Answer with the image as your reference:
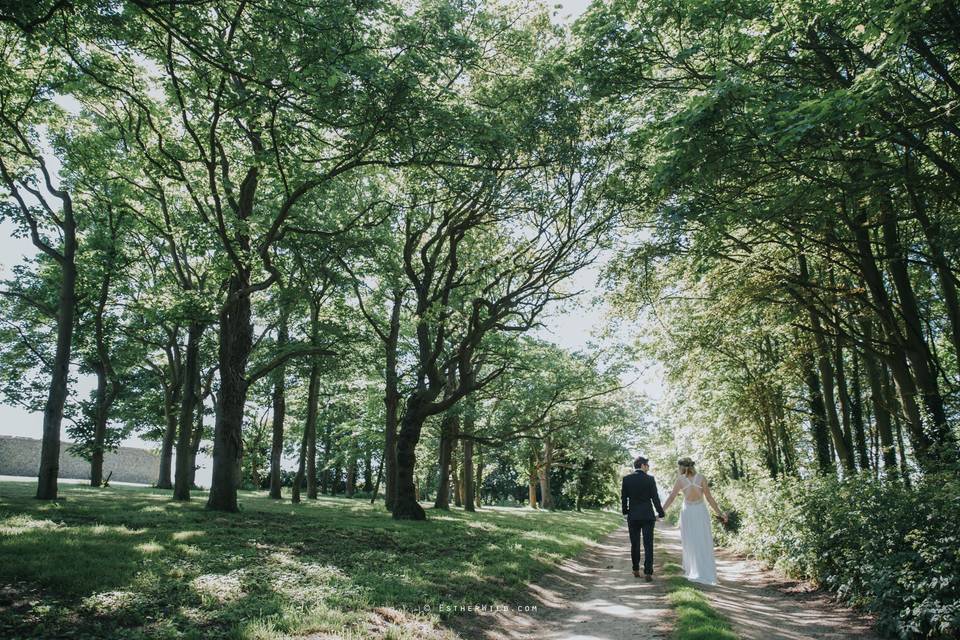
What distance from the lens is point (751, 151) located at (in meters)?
7.28

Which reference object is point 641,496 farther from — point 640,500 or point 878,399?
point 878,399

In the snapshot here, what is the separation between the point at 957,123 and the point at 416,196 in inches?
440

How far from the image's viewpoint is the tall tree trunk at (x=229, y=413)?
49.0ft

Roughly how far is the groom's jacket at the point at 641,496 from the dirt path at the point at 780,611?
60.7 inches

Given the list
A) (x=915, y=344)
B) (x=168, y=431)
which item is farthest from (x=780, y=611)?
(x=168, y=431)

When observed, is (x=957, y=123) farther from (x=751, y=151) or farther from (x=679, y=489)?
(x=679, y=489)

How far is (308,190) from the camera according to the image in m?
14.3

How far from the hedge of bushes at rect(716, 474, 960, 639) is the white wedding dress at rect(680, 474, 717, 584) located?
166 cm

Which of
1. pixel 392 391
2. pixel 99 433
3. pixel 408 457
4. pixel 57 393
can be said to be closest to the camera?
pixel 57 393

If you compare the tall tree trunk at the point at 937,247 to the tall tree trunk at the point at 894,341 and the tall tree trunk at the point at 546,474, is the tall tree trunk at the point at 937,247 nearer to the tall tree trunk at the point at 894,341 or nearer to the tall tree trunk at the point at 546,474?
the tall tree trunk at the point at 894,341

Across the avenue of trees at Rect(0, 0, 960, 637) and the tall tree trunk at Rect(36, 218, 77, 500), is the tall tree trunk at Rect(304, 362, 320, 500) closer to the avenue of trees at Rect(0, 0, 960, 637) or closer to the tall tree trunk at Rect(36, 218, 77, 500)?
the avenue of trees at Rect(0, 0, 960, 637)

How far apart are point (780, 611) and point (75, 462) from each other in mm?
50824

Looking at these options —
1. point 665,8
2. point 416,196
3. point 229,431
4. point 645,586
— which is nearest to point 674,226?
point 665,8

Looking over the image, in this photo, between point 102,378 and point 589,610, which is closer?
point 589,610
